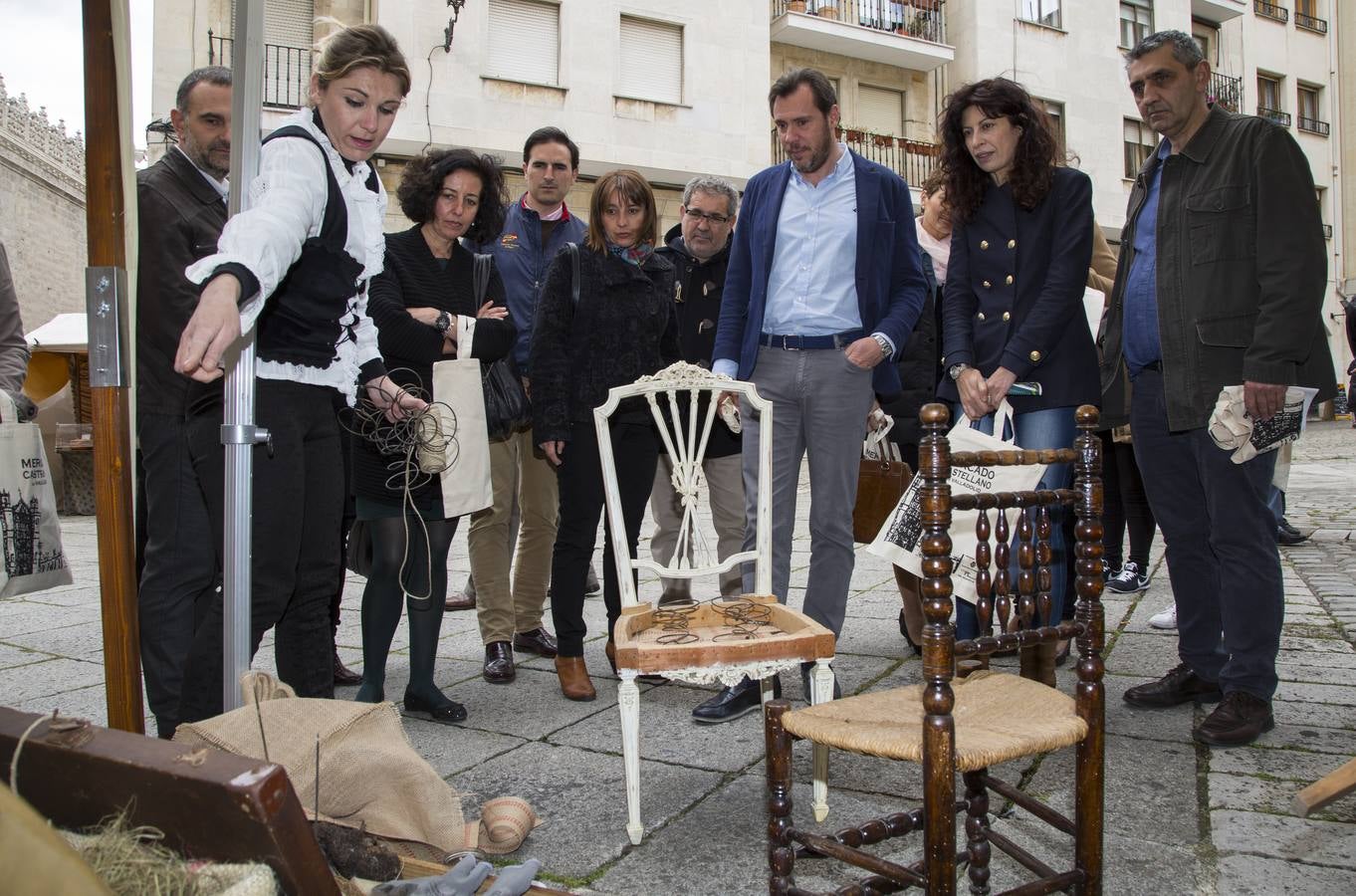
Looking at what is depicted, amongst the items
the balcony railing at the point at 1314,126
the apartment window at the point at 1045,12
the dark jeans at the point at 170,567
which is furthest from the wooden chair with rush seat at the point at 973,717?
the balcony railing at the point at 1314,126

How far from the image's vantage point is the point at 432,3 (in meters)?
13.0

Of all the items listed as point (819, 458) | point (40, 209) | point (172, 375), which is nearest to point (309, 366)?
point (172, 375)

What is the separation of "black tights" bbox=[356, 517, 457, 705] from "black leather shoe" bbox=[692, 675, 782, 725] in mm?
851

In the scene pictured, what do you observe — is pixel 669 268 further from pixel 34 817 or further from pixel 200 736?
pixel 34 817

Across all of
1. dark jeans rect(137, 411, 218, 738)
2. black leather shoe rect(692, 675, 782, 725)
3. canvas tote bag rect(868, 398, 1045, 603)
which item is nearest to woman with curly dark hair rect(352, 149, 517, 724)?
dark jeans rect(137, 411, 218, 738)

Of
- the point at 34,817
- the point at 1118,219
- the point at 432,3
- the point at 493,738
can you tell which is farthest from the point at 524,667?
the point at 1118,219

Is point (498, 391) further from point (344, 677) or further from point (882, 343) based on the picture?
point (882, 343)

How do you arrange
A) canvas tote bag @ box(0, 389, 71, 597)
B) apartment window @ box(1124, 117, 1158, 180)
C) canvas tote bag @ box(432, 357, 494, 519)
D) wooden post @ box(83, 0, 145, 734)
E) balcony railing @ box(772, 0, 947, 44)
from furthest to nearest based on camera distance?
apartment window @ box(1124, 117, 1158, 180) < balcony railing @ box(772, 0, 947, 44) < canvas tote bag @ box(432, 357, 494, 519) < canvas tote bag @ box(0, 389, 71, 597) < wooden post @ box(83, 0, 145, 734)

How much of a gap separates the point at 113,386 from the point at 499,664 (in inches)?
82.9

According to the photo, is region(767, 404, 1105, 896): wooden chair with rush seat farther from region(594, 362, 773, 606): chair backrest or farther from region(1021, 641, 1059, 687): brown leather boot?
region(594, 362, 773, 606): chair backrest

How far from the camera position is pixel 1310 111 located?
79.4ft

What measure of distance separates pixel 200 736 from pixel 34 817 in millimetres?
783

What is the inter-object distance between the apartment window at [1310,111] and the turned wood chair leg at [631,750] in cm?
2742

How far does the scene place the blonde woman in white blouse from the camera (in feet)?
6.99
